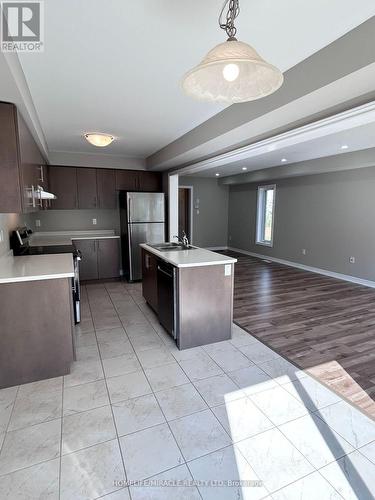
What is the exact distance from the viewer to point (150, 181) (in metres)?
5.59

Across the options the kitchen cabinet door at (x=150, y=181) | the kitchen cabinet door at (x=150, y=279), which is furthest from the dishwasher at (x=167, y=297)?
the kitchen cabinet door at (x=150, y=181)

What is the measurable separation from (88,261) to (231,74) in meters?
4.47

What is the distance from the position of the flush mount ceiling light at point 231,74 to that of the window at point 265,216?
6.13m

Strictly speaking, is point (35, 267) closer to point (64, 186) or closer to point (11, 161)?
point (11, 161)

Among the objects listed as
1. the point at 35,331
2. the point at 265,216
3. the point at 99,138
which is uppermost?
the point at 99,138

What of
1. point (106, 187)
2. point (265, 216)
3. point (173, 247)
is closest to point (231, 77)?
point (173, 247)

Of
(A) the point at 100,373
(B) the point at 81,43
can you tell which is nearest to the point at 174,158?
(B) the point at 81,43

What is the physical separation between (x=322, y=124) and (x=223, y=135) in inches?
38.3

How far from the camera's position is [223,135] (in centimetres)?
287

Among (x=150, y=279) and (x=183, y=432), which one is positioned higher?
(x=150, y=279)

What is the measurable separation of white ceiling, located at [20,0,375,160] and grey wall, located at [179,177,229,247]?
5.24 m

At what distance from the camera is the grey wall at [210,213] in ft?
26.6

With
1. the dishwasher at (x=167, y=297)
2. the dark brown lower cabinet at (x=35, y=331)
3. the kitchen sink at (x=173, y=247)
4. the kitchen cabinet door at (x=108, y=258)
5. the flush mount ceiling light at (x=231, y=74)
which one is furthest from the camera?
the kitchen cabinet door at (x=108, y=258)

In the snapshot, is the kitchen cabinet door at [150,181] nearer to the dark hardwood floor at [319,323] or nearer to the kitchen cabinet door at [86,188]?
the kitchen cabinet door at [86,188]
